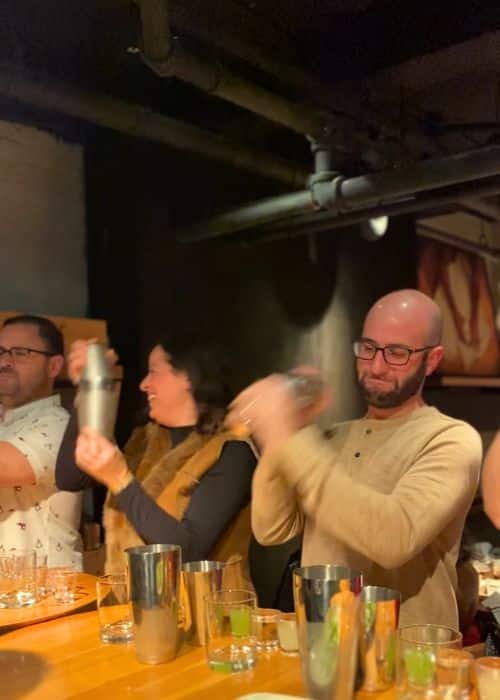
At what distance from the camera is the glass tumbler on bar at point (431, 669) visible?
3.49 feet

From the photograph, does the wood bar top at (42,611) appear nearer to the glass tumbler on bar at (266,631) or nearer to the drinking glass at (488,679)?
the glass tumbler on bar at (266,631)

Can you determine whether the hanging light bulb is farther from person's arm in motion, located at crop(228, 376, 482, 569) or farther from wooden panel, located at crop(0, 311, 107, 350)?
person's arm in motion, located at crop(228, 376, 482, 569)

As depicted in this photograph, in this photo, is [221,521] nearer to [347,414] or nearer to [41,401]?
[41,401]

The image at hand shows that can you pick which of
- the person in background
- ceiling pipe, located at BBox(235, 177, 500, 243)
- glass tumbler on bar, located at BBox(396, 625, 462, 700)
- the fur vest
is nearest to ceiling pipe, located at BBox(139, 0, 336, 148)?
ceiling pipe, located at BBox(235, 177, 500, 243)

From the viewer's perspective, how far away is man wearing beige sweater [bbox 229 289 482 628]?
1504mm

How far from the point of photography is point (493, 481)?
4.74ft

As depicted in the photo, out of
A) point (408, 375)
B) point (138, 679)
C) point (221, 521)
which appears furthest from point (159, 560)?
point (408, 375)

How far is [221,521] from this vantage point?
71.9 inches

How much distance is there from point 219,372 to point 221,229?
152cm

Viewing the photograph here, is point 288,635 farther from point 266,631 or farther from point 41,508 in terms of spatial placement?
point 41,508

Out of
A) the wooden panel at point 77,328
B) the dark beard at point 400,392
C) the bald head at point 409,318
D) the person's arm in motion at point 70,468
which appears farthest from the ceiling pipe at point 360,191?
the person's arm in motion at point 70,468

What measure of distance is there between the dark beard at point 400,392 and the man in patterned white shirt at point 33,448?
0.95 metres

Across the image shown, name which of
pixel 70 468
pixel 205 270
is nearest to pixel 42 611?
pixel 70 468

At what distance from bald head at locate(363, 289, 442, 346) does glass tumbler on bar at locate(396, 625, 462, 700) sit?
89cm
